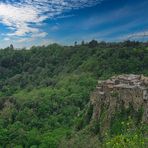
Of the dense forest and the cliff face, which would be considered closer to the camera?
the cliff face

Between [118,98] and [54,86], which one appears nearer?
[118,98]

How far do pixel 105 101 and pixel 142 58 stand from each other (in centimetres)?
3279

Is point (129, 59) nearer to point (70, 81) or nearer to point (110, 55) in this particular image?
point (110, 55)

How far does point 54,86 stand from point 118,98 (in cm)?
3819

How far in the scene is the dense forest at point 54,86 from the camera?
41.8 meters

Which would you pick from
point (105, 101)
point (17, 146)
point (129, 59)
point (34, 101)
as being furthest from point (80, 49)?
point (105, 101)

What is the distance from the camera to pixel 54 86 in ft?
223

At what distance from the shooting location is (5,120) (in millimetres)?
52000

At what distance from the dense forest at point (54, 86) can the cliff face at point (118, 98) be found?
1752 millimetres

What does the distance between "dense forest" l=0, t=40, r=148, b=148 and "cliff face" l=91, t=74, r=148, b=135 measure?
1752 millimetres

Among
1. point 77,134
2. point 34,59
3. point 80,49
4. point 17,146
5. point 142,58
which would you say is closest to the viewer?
point 77,134

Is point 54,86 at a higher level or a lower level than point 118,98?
lower

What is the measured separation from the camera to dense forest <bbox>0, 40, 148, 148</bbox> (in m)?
41.8

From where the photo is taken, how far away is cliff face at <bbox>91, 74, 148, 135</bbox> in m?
28.7
